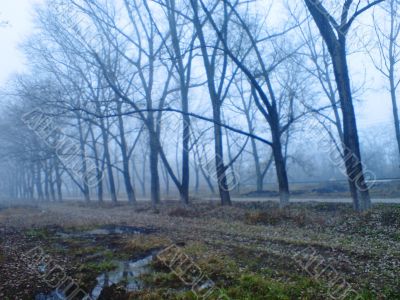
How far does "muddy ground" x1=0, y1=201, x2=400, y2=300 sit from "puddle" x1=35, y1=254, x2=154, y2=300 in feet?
0.13

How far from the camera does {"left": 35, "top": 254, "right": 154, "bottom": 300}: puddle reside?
6.70 m

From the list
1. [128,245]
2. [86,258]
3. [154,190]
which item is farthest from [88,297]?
[154,190]

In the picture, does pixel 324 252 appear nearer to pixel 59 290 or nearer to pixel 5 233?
pixel 59 290

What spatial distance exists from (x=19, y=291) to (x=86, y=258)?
2.12 m

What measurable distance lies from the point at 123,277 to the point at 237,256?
244 centimetres

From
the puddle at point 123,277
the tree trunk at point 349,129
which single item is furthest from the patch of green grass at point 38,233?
the tree trunk at point 349,129

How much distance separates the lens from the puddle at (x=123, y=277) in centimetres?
670

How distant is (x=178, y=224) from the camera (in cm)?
1365

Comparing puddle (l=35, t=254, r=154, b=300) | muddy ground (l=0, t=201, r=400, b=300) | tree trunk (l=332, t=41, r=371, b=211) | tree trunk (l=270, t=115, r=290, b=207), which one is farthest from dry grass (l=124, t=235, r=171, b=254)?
tree trunk (l=332, t=41, r=371, b=211)

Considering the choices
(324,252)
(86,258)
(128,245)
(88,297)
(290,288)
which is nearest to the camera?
(290,288)

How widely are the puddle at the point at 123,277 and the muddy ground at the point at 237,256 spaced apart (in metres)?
0.04

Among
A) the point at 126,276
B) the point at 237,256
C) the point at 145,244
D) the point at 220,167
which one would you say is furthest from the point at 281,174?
the point at 126,276

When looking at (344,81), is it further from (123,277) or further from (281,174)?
(123,277)

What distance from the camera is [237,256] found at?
27.0 ft
